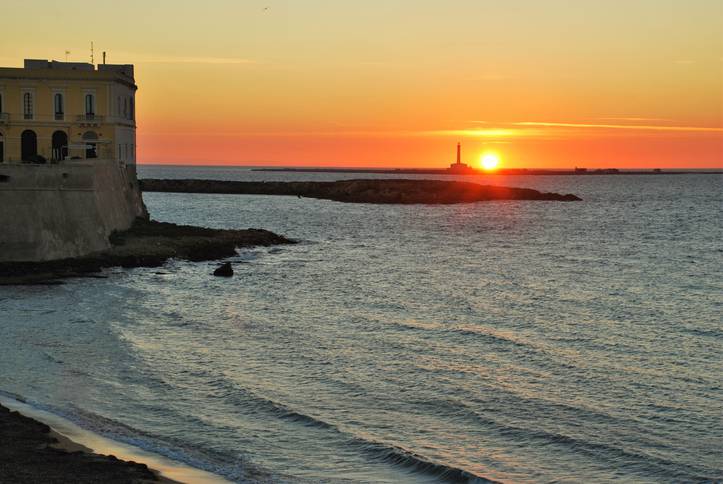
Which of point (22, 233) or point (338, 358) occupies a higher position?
point (22, 233)

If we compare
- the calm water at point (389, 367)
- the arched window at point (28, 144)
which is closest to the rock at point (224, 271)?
the calm water at point (389, 367)

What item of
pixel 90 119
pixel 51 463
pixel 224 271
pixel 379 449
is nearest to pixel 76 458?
pixel 51 463

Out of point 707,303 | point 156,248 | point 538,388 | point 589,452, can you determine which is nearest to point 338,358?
point 538,388

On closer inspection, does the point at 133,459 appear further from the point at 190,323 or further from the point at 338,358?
the point at 190,323

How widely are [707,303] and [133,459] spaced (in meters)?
29.9

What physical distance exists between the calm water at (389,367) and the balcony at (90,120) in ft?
44.7

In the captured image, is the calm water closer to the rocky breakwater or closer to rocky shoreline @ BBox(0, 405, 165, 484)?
rocky shoreline @ BBox(0, 405, 165, 484)

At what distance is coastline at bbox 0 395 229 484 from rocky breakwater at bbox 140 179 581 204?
131222 mm

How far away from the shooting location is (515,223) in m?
101

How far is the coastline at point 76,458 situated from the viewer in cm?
1661

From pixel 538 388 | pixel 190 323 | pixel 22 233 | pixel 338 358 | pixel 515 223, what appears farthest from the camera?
pixel 515 223

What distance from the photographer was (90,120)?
60.1m

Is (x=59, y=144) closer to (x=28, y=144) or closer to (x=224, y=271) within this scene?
(x=28, y=144)

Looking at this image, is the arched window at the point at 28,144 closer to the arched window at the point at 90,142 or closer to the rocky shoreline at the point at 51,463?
the arched window at the point at 90,142
